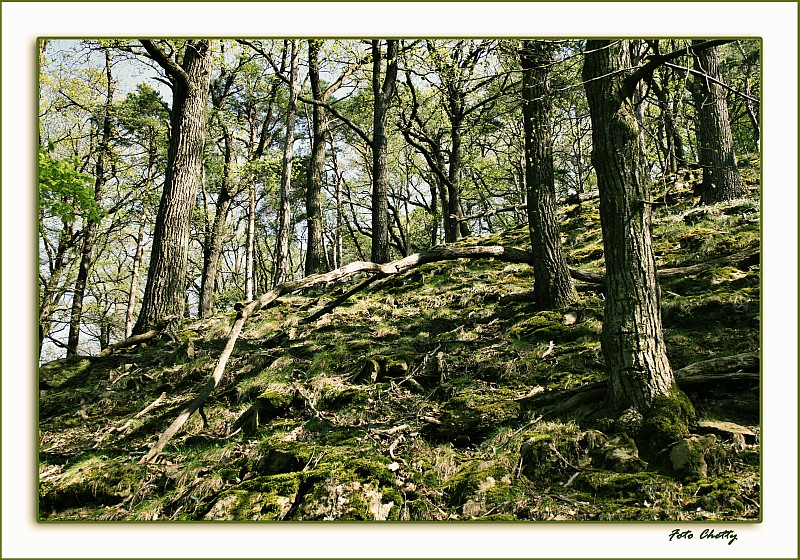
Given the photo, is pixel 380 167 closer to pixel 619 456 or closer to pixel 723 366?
pixel 723 366

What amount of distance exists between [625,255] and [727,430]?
47.7 inches

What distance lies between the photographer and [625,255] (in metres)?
3.28

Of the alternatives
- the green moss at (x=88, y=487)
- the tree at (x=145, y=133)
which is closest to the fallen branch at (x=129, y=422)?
the green moss at (x=88, y=487)

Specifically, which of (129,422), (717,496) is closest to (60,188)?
(129,422)

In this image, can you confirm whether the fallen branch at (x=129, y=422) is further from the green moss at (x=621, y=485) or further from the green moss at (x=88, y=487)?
the green moss at (x=621, y=485)

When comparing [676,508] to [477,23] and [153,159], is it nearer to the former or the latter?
[477,23]

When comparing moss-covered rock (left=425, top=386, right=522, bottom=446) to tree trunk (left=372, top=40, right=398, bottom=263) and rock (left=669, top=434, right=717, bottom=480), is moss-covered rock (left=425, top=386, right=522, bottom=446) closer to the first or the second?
rock (left=669, top=434, right=717, bottom=480)

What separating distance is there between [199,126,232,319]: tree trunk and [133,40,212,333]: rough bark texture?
681 centimetres

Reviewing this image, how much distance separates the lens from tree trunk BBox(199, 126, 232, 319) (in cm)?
1348

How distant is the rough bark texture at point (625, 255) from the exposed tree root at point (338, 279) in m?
0.42

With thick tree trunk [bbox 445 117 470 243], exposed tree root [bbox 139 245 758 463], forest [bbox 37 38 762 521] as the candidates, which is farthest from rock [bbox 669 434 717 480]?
thick tree trunk [bbox 445 117 470 243]

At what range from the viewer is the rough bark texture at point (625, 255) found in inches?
125

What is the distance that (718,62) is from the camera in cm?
623
